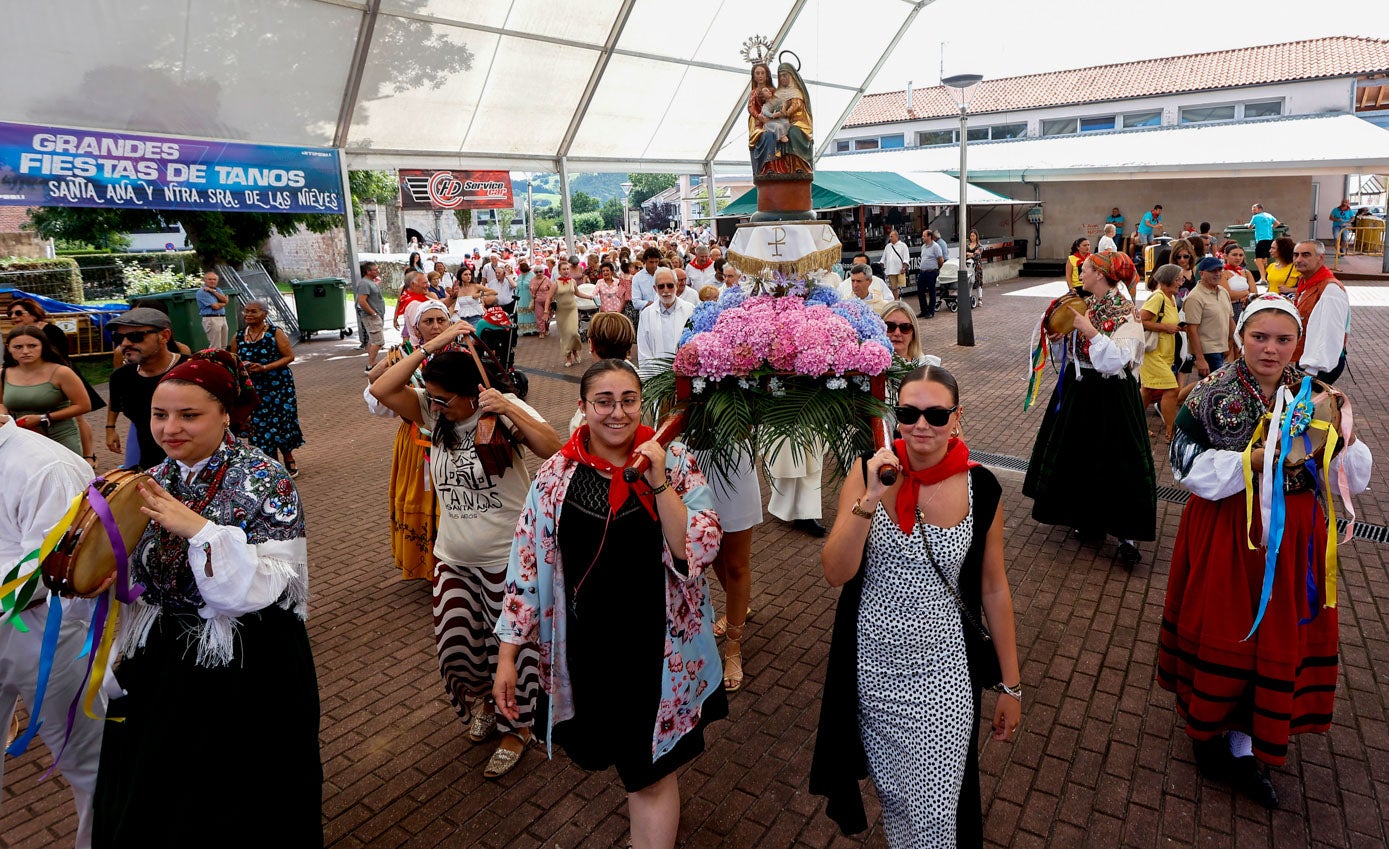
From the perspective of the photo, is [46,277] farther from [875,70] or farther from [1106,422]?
[1106,422]

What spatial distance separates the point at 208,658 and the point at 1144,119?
129 feet

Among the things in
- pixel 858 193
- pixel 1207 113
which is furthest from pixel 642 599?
pixel 1207 113

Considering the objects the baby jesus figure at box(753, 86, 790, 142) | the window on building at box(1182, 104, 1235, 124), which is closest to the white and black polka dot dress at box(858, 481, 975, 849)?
the baby jesus figure at box(753, 86, 790, 142)

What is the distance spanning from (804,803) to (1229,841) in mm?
1635

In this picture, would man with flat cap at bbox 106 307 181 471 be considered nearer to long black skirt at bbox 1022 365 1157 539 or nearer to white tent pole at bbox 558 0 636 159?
long black skirt at bbox 1022 365 1157 539

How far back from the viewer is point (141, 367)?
5352 millimetres

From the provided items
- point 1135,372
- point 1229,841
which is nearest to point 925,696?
point 1229,841

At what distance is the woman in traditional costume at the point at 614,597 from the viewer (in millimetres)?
2691

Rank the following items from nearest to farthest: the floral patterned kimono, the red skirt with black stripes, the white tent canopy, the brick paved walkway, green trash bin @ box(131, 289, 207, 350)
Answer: the floral patterned kimono < the red skirt with black stripes < the brick paved walkway < the white tent canopy < green trash bin @ box(131, 289, 207, 350)

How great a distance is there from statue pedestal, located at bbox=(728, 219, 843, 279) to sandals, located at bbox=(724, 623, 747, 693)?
1.92m

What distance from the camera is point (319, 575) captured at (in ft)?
20.0

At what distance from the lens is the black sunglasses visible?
238cm

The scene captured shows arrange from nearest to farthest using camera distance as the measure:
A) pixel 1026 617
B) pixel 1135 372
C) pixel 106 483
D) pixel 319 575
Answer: pixel 106 483, pixel 1026 617, pixel 1135 372, pixel 319 575

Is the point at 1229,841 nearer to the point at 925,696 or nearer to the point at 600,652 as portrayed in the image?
the point at 925,696
